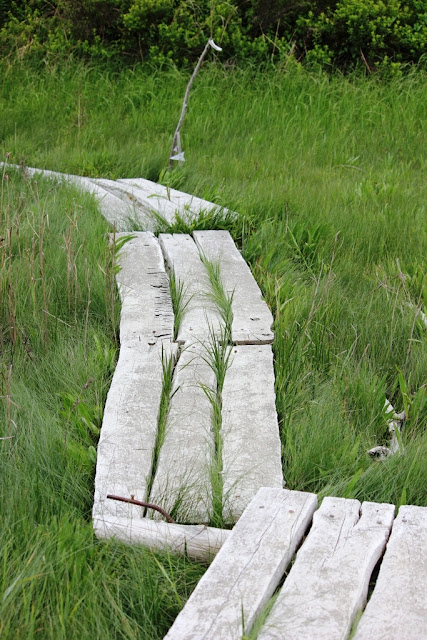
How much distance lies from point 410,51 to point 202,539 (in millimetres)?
6989

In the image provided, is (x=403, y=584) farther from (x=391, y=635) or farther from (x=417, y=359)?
(x=417, y=359)

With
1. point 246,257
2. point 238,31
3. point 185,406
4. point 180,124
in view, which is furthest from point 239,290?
point 238,31

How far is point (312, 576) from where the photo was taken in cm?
181

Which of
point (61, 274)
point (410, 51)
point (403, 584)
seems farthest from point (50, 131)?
point (403, 584)

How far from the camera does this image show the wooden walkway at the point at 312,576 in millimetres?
1645

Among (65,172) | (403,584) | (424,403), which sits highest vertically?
(403,584)

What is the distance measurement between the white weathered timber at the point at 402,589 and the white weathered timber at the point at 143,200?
115 inches

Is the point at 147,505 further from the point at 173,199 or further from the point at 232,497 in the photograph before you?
the point at 173,199

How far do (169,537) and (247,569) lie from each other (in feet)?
1.06

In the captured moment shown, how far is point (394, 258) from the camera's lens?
4.19 metres

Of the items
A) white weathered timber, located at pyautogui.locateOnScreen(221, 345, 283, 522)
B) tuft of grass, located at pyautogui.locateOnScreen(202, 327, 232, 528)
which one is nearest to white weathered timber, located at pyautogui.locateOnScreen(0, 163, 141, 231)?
tuft of grass, located at pyautogui.locateOnScreen(202, 327, 232, 528)

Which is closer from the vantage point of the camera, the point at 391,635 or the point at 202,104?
the point at 391,635

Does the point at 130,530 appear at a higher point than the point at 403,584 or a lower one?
lower

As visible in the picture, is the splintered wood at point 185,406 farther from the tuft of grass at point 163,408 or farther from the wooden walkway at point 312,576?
the wooden walkway at point 312,576
